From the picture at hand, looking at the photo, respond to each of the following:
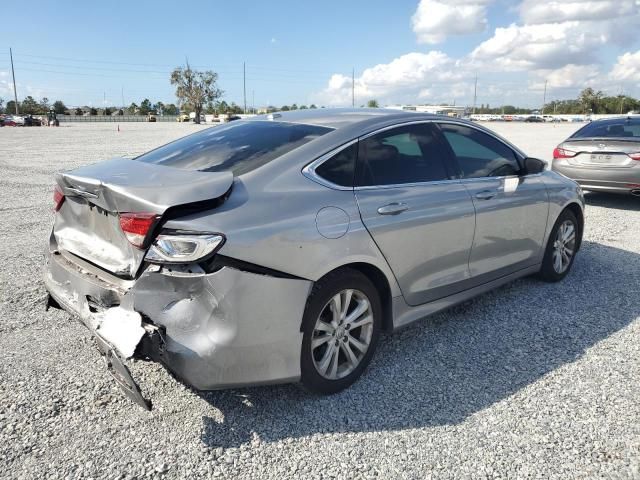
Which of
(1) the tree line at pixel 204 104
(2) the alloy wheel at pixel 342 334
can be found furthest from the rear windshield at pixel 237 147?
(1) the tree line at pixel 204 104

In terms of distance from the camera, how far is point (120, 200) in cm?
272

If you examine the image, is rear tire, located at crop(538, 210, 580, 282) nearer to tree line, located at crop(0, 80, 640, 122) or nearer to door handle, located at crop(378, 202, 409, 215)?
door handle, located at crop(378, 202, 409, 215)

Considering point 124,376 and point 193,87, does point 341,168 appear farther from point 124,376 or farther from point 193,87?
point 193,87

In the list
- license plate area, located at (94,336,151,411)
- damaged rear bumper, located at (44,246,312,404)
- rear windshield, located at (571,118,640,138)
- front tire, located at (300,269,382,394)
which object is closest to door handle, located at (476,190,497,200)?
front tire, located at (300,269,382,394)

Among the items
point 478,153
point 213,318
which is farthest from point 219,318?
point 478,153

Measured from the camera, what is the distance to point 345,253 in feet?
9.98

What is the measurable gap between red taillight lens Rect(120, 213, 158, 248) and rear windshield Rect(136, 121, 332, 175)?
61cm

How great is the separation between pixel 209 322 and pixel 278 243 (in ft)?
1.73

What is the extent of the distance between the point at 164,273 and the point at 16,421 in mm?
1232

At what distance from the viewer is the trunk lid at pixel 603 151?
28.0ft

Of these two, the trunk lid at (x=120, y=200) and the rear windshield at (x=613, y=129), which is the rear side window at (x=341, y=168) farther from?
the rear windshield at (x=613, y=129)

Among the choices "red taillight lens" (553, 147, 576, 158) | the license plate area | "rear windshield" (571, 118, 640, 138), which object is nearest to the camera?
the license plate area

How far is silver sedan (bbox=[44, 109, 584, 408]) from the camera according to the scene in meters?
2.63

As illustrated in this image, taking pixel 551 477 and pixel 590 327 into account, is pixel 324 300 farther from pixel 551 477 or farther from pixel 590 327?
pixel 590 327
